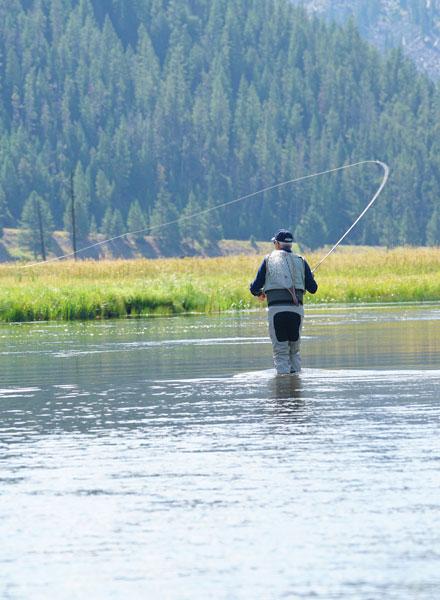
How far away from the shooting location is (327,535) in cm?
794

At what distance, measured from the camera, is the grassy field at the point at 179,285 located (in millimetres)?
39531

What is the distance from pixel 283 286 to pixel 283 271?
0.62 feet

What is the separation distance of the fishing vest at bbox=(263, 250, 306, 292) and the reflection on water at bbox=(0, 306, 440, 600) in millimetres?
1065

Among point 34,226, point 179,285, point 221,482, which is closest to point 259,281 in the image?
point 221,482

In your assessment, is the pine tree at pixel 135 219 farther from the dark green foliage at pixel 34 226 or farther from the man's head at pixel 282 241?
the man's head at pixel 282 241

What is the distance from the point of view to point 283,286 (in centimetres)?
1702

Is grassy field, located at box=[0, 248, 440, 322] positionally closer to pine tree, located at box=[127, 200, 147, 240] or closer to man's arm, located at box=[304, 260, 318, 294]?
man's arm, located at box=[304, 260, 318, 294]

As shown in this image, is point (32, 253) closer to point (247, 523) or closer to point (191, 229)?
point (191, 229)

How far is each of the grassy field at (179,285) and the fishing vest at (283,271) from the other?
22.1 metres

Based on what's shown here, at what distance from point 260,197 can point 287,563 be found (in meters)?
190

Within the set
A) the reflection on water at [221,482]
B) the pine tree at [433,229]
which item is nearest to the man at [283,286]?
the reflection on water at [221,482]

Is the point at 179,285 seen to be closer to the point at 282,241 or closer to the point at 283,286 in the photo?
the point at 282,241

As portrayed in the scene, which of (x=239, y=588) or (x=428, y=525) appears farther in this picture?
(x=428, y=525)

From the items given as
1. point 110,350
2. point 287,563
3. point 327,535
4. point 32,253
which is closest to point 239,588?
point 287,563
